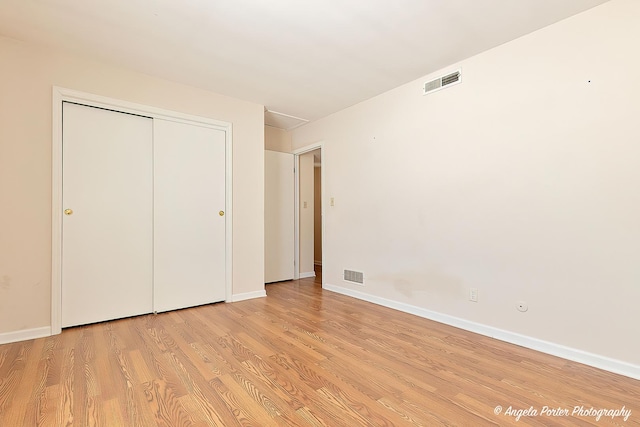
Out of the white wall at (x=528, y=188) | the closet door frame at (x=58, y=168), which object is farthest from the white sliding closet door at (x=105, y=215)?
the white wall at (x=528, y=188)

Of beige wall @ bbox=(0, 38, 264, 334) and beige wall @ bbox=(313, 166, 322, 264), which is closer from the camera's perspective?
beige wall @ bbox=(0, 38, 264, 334)

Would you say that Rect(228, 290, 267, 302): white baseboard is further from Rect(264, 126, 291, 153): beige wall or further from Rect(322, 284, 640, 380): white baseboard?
Rect(264, 126, 291, 153): beige wall

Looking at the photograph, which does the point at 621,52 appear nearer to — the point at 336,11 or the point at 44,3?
the point at 336,11

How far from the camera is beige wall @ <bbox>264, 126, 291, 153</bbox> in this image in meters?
4.86

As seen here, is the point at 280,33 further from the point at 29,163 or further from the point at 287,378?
the point at 287,378

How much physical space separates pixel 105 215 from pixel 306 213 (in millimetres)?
2864

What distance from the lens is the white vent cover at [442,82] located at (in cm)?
289

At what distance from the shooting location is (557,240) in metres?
2.26

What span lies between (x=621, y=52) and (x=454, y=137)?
1.20 m

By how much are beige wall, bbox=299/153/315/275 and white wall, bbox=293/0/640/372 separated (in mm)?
1727

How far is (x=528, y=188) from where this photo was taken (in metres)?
2.41

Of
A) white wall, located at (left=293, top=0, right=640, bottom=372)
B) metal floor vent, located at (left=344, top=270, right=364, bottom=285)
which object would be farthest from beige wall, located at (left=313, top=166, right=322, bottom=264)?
white wall, located at (left=293, top=0, right=640, bottom=372)

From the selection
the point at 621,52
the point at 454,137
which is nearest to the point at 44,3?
the point at 454,137

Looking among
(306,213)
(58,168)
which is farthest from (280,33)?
(306,213)
